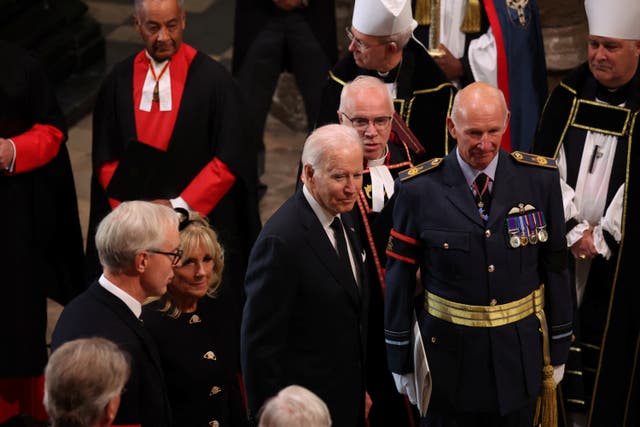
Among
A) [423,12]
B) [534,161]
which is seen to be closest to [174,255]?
[534,161]

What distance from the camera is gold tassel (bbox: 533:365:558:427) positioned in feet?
15.4

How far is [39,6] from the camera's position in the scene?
9062mm

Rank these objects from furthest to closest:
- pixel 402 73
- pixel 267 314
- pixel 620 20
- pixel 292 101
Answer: pixel 292 101 < pixel 402 73 < pixel 620 20 < pixel 267 314

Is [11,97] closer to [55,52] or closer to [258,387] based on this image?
[258,387]

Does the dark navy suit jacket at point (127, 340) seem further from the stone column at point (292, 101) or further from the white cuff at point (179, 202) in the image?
the stone column at point (292, 101)

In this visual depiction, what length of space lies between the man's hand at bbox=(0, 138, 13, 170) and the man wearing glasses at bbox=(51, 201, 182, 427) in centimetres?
Result: 175

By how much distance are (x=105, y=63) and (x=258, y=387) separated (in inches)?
229

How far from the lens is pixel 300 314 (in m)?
4.39

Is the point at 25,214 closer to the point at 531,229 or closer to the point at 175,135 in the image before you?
the point at 175,135

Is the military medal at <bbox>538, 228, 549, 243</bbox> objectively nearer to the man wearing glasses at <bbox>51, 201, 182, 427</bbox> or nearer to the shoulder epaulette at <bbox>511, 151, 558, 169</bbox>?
the shoulder epaulette at <bbox>511, 151, 558, 169</bbox>

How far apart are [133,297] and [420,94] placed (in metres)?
2.23

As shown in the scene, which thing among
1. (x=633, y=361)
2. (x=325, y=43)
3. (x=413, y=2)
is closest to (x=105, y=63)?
(x=325, y=43)

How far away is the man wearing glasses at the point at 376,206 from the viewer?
4.92 meters

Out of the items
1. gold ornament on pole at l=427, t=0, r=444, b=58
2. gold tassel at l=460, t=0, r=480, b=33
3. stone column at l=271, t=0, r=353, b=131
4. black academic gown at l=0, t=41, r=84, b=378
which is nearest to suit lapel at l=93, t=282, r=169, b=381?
black academic gown at l=0, t=41, r=84, b=378
